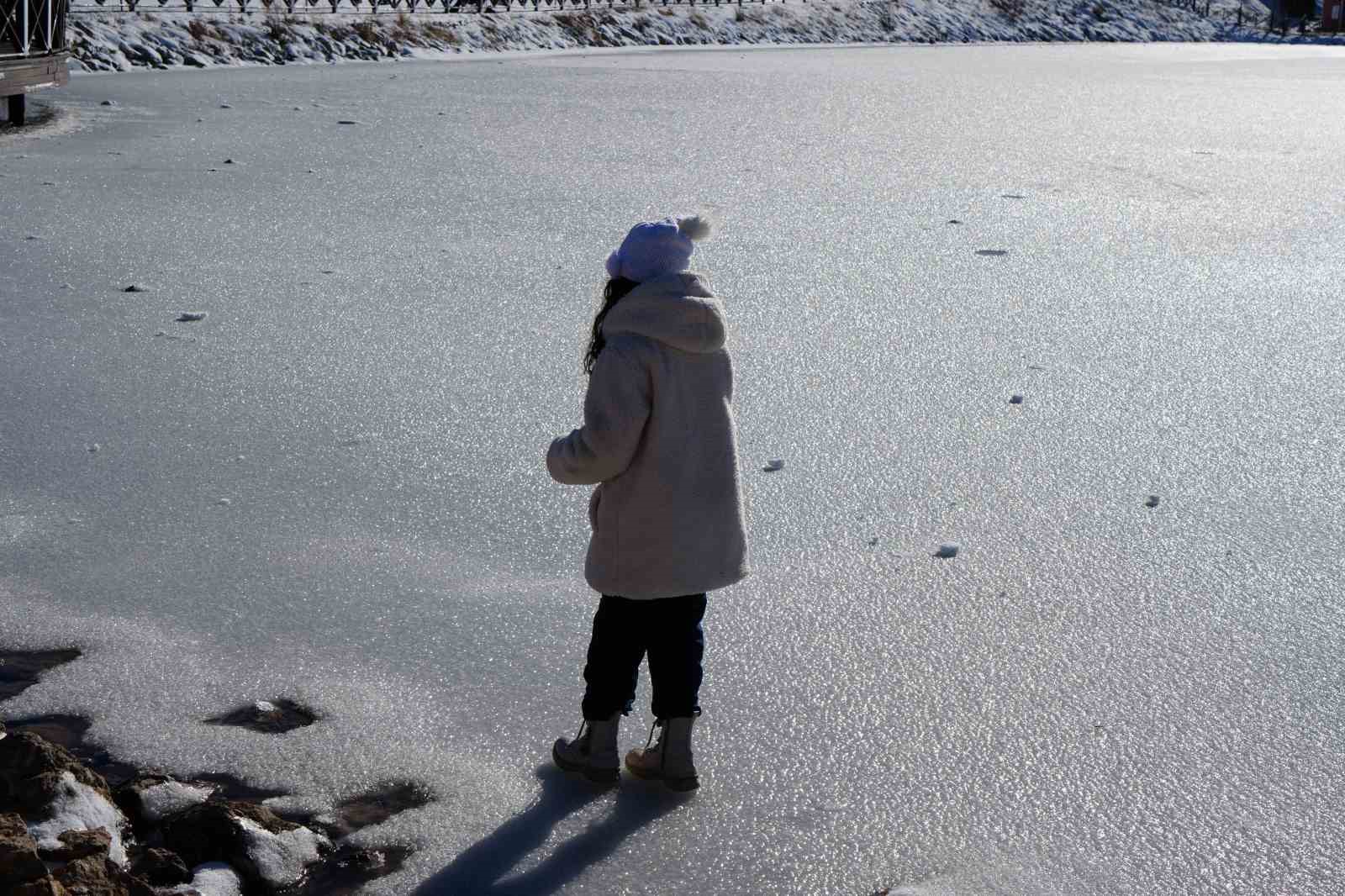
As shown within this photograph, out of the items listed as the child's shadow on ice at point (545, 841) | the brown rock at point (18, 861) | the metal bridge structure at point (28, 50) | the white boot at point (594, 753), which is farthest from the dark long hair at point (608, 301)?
the metal bridge structure at point (28, 50)

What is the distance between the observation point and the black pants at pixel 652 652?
254cm

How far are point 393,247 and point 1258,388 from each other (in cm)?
376

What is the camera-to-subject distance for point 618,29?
966 inches

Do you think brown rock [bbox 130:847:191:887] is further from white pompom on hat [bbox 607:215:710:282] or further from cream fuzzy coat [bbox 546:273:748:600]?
white pompom on hat [bbox 607:215:710:282]

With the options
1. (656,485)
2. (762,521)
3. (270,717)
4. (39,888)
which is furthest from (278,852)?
(762,521)

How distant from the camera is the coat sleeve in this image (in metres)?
2.37

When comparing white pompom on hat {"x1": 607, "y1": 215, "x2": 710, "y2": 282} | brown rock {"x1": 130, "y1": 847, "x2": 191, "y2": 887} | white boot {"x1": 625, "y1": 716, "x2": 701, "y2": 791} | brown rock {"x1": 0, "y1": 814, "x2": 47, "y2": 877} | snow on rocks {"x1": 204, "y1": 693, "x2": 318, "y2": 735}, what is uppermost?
white pompom on hat {"x1": 607, "y1": 215, "x2": 710, "y2": 282}

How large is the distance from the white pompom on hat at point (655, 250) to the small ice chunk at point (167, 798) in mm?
1068

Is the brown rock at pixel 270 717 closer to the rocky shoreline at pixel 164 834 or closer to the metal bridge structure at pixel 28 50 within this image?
the rocky shoreline at pixel 164 834

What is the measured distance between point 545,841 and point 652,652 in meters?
0.36

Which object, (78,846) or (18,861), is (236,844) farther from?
(18,861)

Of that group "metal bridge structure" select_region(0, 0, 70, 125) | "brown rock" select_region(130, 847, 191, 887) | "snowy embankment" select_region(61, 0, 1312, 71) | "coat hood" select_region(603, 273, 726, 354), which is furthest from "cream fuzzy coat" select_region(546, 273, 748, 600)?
"snowy embankment" select_region(61, 0, 1312, 71)

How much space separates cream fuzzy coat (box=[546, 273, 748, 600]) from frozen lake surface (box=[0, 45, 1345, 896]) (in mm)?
395

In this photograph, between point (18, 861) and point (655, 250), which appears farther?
point (655, 250)
